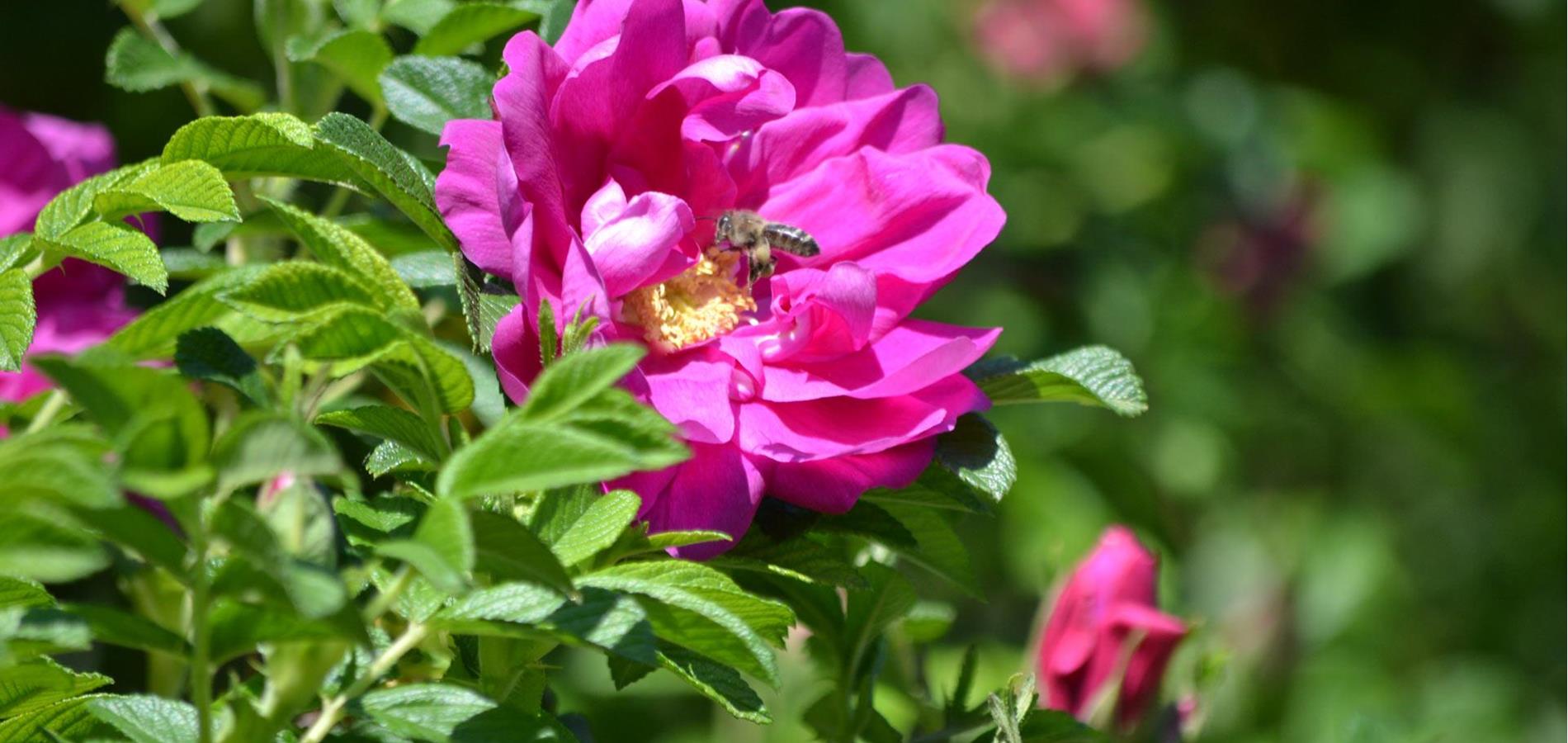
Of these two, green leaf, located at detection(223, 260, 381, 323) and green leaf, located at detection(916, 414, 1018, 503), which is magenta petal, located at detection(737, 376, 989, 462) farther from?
green leaf, located at detection(223, 260, 381, 323)

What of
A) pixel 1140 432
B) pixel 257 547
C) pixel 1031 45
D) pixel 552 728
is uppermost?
pixel 257 547

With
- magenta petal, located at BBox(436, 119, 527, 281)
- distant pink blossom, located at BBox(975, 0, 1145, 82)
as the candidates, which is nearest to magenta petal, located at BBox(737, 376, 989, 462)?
magenta petal, located at BBox(436, 119, 527, 281)

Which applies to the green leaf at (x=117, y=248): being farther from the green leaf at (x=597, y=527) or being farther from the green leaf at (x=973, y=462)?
the green leaf at (x=973, y=462)

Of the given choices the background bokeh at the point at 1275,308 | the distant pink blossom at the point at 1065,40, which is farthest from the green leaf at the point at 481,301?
the distant pink blossom at the point at 1065,40

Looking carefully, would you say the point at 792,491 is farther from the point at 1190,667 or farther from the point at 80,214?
the point at 1190,667

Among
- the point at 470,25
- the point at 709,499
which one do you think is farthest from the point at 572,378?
the point at 470,25

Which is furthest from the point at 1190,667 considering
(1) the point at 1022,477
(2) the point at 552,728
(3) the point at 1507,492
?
(3) the point at 1507,492
